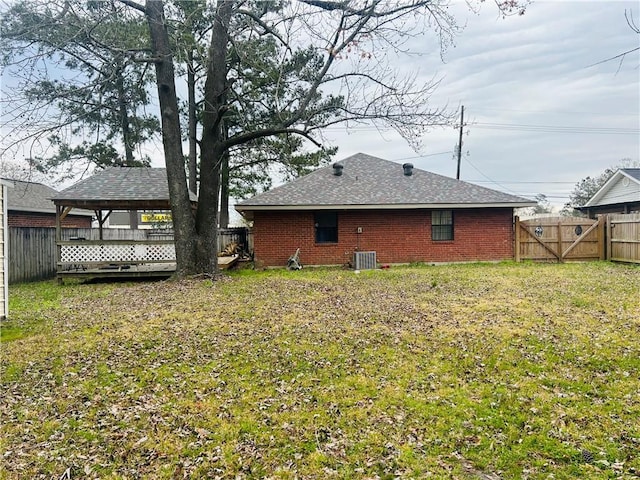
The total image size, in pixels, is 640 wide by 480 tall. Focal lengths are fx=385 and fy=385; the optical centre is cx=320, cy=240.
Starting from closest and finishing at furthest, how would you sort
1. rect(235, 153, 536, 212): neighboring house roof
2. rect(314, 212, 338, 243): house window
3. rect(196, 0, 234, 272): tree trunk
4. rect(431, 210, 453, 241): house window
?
1. rect(196, 0, 234, 272): tree trunk
2. rect(235, 153, 536, 212): neighboring house roof
3. rect(314, 212, 338, 243): house window
4. rect(431, 210, 453, 241): house window

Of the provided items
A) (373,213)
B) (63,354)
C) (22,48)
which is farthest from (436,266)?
(22,48)

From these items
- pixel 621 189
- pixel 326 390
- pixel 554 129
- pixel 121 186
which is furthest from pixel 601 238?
pixel 121 186

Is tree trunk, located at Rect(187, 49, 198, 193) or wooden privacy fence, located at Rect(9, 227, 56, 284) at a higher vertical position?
tree trunk, located at Rect(187, 49, 198, 193)

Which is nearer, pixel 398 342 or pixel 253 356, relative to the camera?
pixel 253 356

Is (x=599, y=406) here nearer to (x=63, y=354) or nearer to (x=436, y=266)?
(x=63, y=354)

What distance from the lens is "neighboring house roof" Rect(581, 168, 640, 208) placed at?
19891 millimetres

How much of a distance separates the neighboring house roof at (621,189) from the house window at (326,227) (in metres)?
16.2

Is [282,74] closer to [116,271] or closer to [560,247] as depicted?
[116,271]

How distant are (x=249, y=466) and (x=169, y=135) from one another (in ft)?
33.9

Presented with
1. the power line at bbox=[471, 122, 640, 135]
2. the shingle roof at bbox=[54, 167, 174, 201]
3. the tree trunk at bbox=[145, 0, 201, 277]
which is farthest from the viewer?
the power line at bbox=[471, 122, 640, 135]

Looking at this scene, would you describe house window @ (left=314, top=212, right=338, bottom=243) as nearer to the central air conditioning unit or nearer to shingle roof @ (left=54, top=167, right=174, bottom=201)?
the central air conditioning unit

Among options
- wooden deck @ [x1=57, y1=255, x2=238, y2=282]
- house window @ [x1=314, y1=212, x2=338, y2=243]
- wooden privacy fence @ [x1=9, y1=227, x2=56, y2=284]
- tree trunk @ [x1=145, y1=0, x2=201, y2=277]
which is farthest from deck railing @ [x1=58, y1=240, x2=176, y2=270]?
house window @ [x1=314, y1=212, x2=338, y2=243]

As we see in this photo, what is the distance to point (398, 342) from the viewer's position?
A: 5402 millimetres

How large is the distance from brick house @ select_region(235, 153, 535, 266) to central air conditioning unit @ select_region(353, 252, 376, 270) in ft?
2.30
